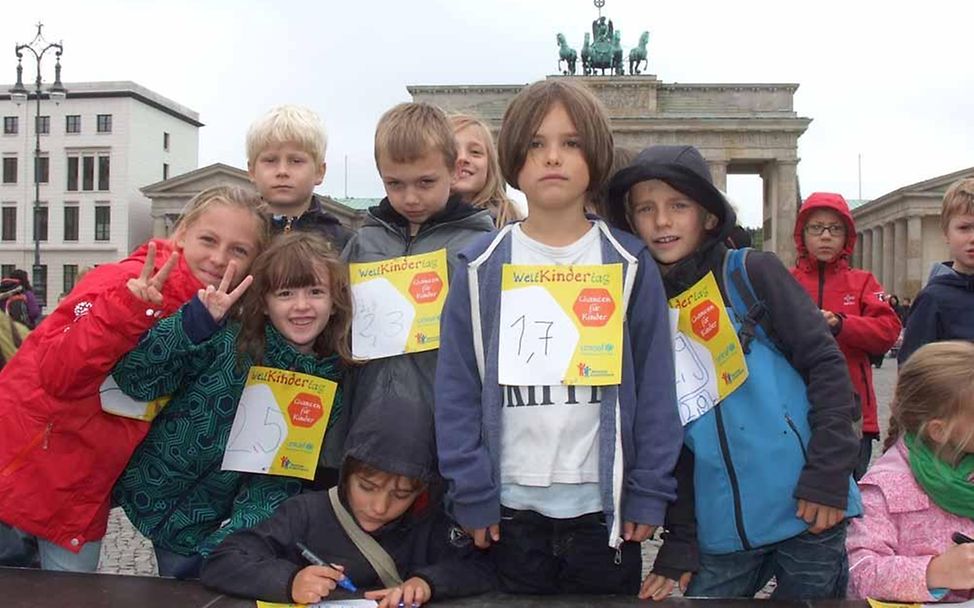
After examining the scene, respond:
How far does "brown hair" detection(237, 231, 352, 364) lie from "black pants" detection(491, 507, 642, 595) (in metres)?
0.97

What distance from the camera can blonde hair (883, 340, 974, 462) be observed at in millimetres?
3219

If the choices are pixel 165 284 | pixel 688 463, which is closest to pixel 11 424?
pixel 165 284

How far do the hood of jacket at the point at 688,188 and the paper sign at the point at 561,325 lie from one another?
0.38 m

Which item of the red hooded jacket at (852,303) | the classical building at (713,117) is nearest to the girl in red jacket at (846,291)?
the red hooded jacket at (852,303)

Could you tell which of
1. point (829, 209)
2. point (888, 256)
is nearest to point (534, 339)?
point (829, 209)

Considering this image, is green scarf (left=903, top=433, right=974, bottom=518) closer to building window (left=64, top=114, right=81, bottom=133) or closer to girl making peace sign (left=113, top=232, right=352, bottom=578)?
girl making peace sign (left=113, top=232, right=352, bottom=578)

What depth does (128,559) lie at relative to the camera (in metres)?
6.62

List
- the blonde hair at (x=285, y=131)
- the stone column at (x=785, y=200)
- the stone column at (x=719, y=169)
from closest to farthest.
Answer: the blonde hair at (x=285, y=131) → the stone column at (x=719, y=169) → the stone column at (x=785, y=200)

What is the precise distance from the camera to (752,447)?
10.4 feet

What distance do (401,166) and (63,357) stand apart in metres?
1.37

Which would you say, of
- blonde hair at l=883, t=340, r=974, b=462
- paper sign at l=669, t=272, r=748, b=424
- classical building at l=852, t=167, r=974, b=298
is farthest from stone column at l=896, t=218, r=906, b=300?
paper sign at l=669, t=272, r=748, b=424

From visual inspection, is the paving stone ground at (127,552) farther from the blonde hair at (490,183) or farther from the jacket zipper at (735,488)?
the jacket zipper at (735,488)

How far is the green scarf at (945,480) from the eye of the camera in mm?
3154

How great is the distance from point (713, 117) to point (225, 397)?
4827cm
